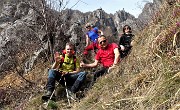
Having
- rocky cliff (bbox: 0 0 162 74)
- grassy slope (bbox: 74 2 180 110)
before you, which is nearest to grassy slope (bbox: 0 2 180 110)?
grassy slope (bbox: 74 2 180 110)

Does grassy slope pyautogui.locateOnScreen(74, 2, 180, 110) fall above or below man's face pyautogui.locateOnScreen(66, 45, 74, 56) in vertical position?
below

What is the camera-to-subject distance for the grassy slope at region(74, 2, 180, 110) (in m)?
4.48

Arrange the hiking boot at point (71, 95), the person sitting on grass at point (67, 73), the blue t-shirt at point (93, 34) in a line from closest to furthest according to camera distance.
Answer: the hiking boot at point (71, 95) → the person sitting on grass at point (67, 73) → the blue t-shirt at point (93, 34)

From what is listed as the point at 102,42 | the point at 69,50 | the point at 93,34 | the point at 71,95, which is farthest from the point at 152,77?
the point at 93,34

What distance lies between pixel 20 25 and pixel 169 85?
1293 cm

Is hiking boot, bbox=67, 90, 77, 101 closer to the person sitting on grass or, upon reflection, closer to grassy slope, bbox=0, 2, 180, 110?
the person sitting on grass

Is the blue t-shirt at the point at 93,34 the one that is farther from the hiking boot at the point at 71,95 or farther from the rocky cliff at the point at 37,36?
the hiking boot at the point at 71,95

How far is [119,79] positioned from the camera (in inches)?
271

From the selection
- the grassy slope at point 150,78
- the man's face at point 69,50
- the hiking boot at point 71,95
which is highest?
the man's face at point 69,50

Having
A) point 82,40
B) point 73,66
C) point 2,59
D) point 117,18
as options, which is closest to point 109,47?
point 73,66

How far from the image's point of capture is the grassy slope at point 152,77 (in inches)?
176

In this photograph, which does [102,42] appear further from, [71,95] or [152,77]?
[152,77]

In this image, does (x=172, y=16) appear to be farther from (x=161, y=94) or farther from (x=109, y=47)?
(x=109, y=47)

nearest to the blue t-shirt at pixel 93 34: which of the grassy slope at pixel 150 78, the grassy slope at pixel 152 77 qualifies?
the grassy slope at pixel 150 78
